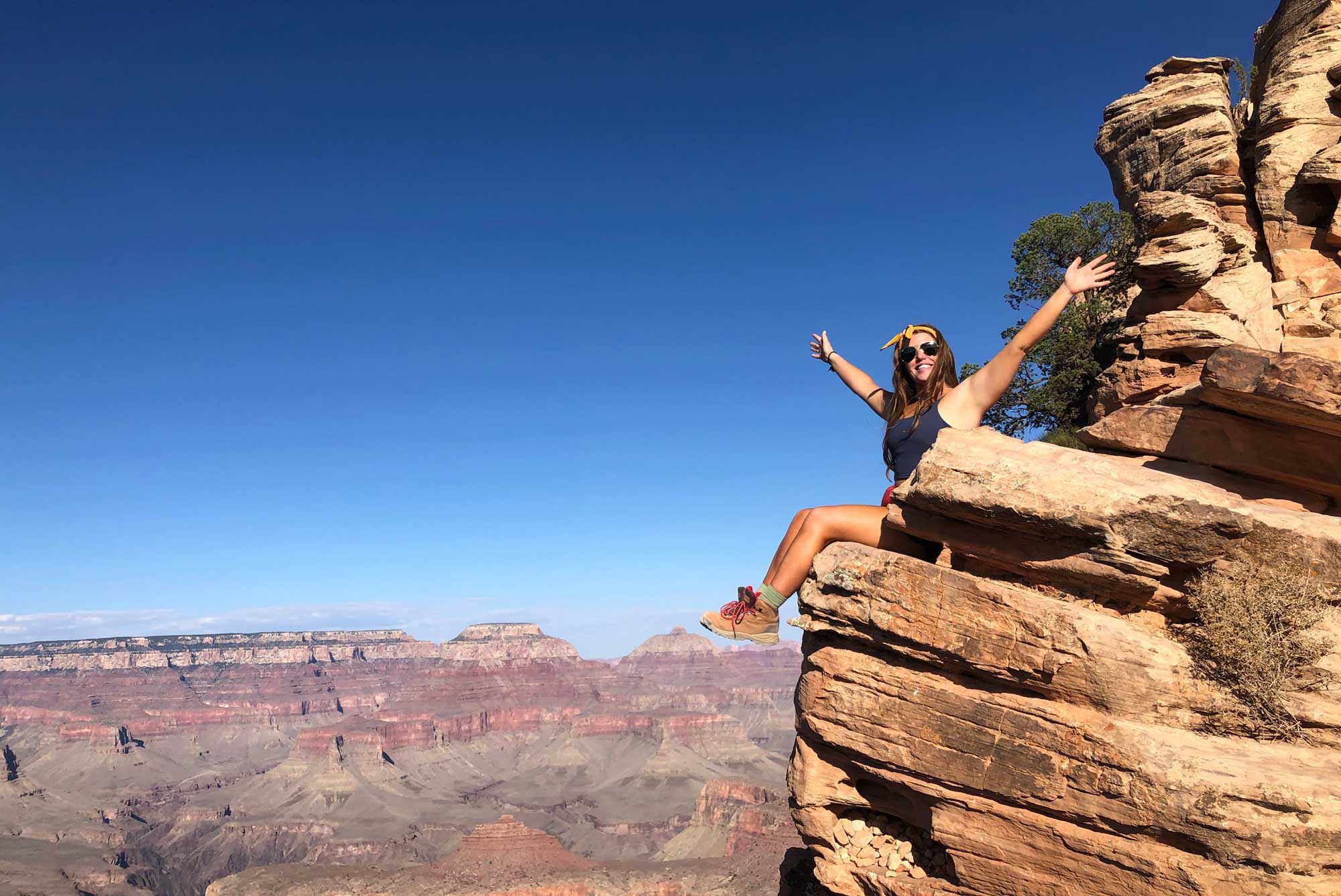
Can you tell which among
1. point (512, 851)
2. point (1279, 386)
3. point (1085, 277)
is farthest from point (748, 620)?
point (512, 851)

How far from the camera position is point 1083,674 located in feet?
31.1

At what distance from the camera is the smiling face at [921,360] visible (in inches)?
404

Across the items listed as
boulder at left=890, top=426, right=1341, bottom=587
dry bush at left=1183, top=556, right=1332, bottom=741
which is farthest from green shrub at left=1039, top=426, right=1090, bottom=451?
dry bush at left=1183, top=556, right=1332, bottom=741

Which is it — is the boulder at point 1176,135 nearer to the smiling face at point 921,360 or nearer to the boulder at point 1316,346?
the boulder at point 1316,346

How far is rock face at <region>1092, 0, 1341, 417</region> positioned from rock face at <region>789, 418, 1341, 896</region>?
415 cm

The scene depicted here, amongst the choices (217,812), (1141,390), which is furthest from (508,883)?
(217,812)

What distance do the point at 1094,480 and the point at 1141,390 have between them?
6.13 meters

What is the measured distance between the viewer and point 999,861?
978 cm

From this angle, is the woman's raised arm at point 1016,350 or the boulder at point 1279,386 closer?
the woman's raised arm at point 1016,350

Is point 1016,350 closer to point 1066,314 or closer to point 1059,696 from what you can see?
point 1059,696

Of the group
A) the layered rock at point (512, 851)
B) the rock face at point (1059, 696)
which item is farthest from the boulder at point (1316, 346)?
the layered rock at point (512, 851)

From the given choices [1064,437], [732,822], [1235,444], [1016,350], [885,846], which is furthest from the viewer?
[732,822]

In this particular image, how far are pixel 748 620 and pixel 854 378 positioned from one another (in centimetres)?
365

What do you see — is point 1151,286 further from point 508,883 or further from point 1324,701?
point 508,883
